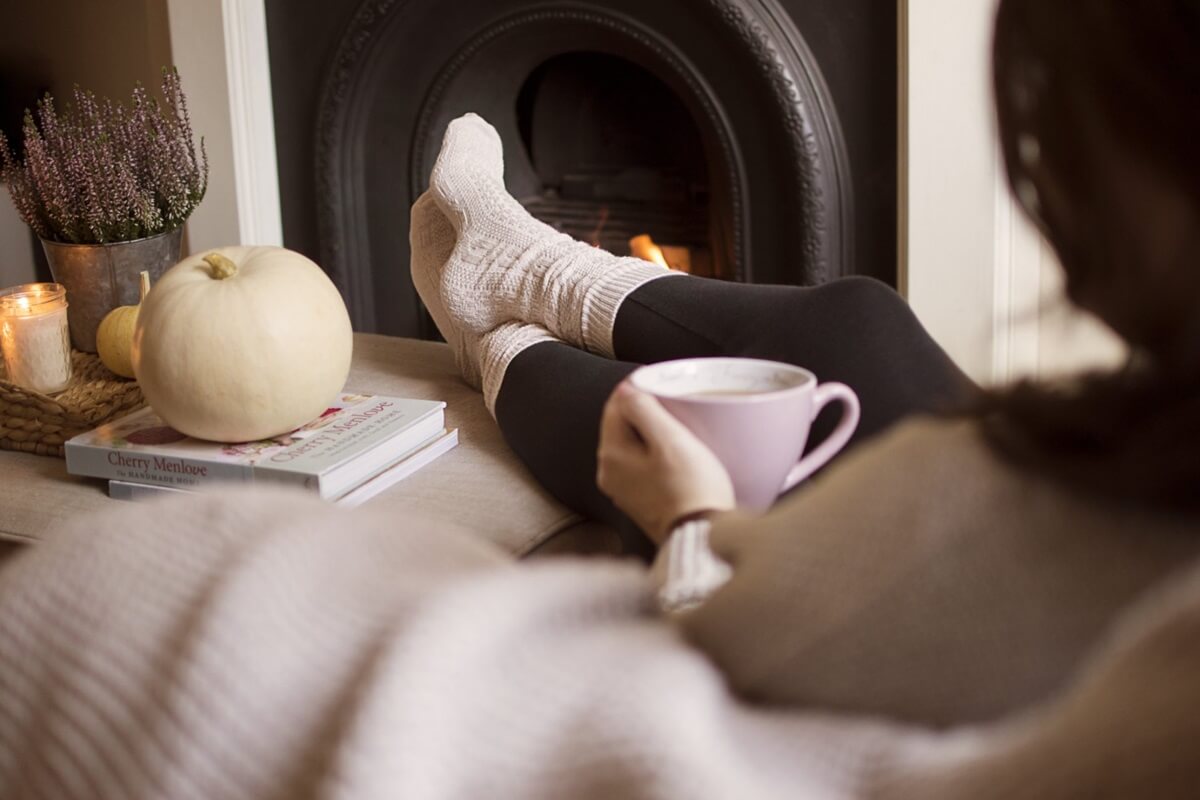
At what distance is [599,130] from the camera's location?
8.12ft

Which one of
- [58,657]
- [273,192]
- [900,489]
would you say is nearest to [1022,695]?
[900,489]

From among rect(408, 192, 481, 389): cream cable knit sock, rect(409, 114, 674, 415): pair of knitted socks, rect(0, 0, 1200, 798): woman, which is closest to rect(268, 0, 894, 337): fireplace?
rect(409, 114, 674, 415): pair of knitted socks

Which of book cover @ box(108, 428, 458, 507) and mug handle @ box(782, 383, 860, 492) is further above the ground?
mug handle @ box(782, 383, 860, 492)

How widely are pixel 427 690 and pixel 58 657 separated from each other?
127 millimetres

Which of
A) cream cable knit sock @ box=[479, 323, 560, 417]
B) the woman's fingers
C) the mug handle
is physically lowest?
cream cable knit sock @ box=[479, 323, 560, 417]

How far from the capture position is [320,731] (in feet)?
1.15

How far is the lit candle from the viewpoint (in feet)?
3.94

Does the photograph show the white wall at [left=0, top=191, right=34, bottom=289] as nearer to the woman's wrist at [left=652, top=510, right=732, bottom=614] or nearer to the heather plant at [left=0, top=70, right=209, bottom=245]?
the heather plant at [left=0, top=70, right=209, bottom=245]

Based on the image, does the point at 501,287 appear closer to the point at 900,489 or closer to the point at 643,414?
the point at 643,414

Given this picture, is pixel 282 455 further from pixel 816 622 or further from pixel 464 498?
pixel 816 622

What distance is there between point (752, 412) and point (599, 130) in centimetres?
185

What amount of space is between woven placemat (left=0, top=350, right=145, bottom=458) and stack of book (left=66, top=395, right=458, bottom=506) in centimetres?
5

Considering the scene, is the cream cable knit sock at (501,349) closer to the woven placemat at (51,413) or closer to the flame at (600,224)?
the woven placemat at (51,413)

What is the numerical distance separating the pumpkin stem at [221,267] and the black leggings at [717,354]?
0.27 meters
